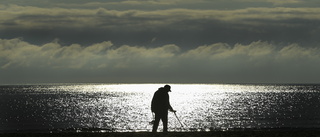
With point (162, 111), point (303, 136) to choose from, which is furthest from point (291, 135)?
point (162, 111)

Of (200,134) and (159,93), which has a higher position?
(159,93)

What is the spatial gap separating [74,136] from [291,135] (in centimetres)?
905

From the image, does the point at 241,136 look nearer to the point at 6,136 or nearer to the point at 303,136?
the point at 303,136

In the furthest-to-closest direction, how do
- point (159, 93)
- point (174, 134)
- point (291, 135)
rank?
point (159, 93) → point (291, 135) → point (174, 134)

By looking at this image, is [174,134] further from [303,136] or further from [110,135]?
[303,136]

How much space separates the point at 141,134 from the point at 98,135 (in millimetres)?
1776

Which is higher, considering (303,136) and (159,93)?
(159,93)

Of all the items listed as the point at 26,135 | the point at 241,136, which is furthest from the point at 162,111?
the point at 26,135

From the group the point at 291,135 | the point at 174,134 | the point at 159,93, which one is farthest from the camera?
the point at 159,93

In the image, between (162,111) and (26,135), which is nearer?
(26,135)

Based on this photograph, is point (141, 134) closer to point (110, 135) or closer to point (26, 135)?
point (110, 135)

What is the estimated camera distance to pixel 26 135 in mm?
21875

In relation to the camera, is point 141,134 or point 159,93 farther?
point 159,93

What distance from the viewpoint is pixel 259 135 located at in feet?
68.4
